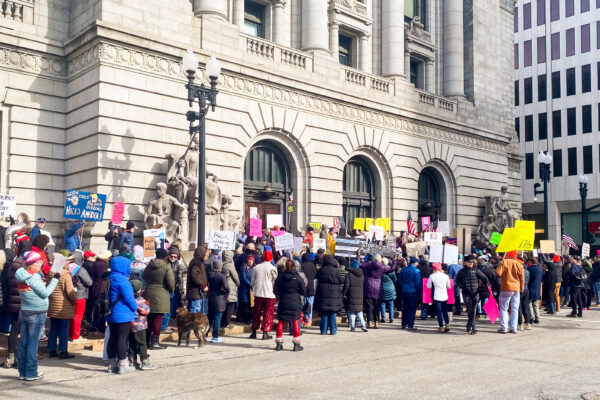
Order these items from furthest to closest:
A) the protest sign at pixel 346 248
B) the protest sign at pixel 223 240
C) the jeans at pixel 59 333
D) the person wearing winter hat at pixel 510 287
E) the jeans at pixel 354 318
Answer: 1. the protest sign at pixel 346 248
2. the person wearing winter hat at pixel 510 287
3. the jeans at pixel 354 318
4. the protest sign at pixel 223 240
5. the jeans at pixel 59 333

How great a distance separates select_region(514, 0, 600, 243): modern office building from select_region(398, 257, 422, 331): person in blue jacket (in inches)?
1610

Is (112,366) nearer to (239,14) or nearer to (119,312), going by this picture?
(119,312)

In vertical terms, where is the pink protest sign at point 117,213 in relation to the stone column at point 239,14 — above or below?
below

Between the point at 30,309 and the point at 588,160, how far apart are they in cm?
5240

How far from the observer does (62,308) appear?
36.0ft

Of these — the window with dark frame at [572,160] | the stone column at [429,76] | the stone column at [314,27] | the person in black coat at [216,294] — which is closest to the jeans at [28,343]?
the person in black coat at [216,294]

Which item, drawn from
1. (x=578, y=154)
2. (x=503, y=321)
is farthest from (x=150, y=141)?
(x=578, y=154)

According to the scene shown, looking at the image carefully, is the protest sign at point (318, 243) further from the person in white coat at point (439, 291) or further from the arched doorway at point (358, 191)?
the arched doorway at point (358, 191)

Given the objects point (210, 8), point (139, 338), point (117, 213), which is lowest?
point (139, 338)

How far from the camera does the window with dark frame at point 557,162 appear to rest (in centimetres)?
5528

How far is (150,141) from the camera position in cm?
2089

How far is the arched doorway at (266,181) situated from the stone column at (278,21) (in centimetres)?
474

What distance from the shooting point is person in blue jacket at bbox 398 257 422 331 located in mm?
16250

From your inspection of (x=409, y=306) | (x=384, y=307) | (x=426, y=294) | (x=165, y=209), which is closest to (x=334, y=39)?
(x=165, y=209)
